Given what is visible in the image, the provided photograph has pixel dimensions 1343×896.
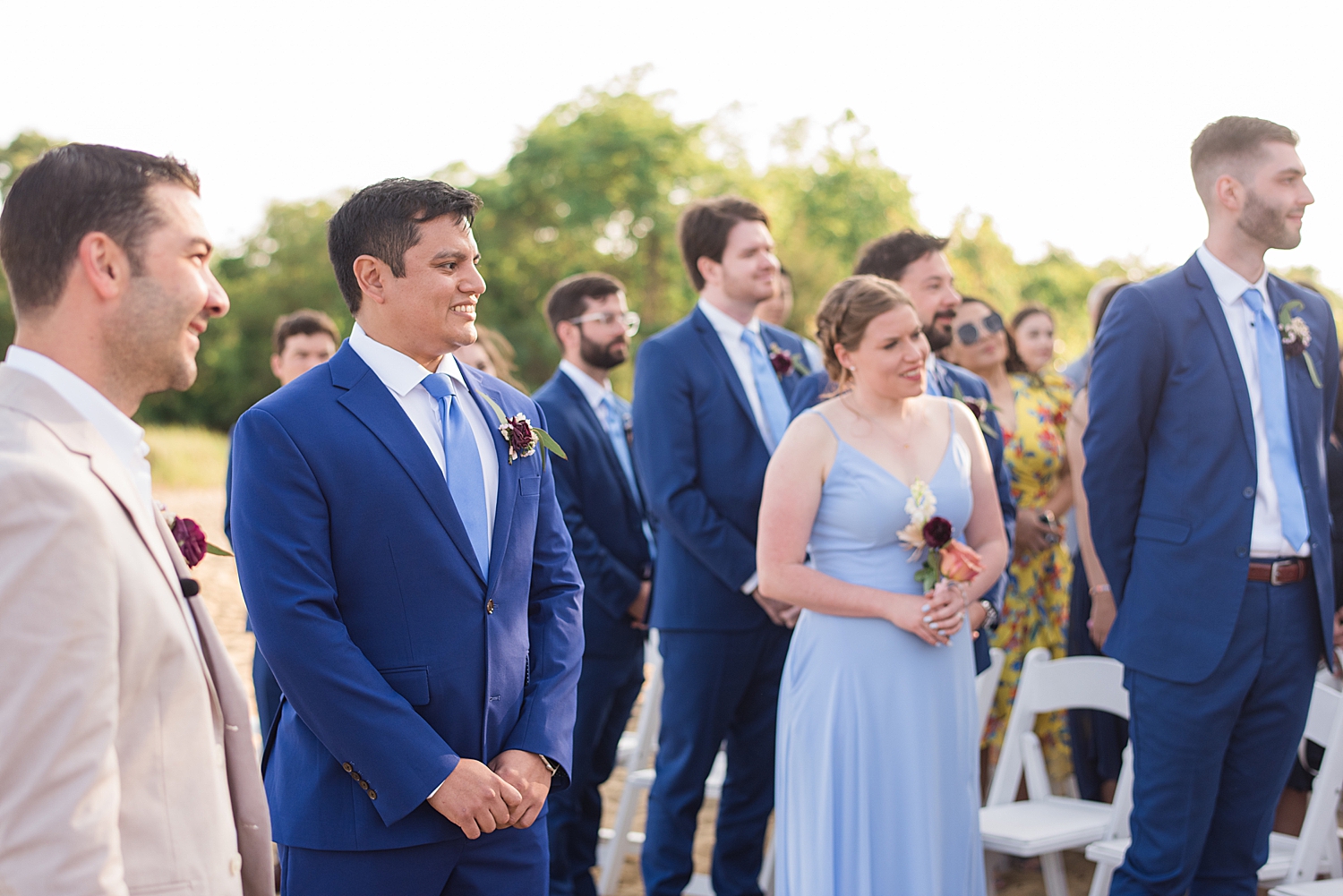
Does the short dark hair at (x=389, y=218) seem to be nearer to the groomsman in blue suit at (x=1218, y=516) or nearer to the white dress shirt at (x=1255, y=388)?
the groomsman in blue suit at (x=1218, y=516)

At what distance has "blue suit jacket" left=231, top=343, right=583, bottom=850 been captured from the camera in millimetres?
2453

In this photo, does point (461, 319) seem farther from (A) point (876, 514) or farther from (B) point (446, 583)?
(A) point (876, 514)

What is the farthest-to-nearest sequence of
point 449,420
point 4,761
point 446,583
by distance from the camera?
point 449,420 → point 446,583 → point 4,761

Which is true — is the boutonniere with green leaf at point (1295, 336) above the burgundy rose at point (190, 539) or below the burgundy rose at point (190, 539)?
above

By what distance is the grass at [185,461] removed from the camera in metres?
30.5

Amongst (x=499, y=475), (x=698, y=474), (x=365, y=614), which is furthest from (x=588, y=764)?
(x=365, y=614)

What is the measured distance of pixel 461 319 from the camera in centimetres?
273

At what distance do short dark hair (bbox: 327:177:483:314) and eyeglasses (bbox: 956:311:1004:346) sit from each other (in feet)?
12.7

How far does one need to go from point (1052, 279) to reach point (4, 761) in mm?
33681

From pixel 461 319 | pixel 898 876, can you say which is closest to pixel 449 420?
pixel 461 319

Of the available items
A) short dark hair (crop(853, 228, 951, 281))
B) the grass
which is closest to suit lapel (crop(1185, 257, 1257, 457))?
short dark hair (crop(853, 228, 951, 281))

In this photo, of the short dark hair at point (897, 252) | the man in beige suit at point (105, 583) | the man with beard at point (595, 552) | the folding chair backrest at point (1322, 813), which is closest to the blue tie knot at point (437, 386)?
the man in beige suit at point (105, 583)

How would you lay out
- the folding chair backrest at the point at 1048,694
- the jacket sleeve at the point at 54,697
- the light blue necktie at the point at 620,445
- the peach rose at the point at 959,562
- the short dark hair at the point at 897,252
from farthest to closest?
the light blue necktie at the point at 620,445 → the short dark hair at the point at 897,252 → the folding chair backrest at the point at 1048,694 → the peach rose at the point at 959,562 → the jacket sleeve at the point at 54,697

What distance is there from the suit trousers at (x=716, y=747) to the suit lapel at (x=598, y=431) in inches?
34.2
